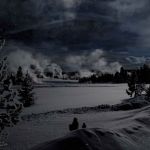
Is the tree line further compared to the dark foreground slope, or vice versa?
the tree line

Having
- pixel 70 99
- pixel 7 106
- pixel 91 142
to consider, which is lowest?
pixel 70 99

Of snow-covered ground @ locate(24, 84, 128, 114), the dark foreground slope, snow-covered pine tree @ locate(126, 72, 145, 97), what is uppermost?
snow-covered pine tree @ locate(126, 72, 145, 97)

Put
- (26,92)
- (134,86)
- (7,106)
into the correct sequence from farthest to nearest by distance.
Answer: (134,86) → (26,92) → (7,106)

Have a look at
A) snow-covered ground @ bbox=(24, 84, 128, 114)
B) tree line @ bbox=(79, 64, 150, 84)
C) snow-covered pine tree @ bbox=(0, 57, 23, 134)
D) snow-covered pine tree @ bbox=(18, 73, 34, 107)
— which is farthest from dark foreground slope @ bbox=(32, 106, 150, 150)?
tree line @ bbox=(79, 64, 150, 84)

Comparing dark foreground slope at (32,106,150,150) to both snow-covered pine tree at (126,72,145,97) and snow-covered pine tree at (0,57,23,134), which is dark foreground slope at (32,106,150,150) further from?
snow-covered pine tree at (126,72,145,97)

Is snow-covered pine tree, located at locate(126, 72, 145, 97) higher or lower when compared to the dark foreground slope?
higher

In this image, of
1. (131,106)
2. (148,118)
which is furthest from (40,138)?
(131,106)

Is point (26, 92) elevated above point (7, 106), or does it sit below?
below

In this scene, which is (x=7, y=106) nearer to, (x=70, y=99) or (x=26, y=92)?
(x=26, y=92)

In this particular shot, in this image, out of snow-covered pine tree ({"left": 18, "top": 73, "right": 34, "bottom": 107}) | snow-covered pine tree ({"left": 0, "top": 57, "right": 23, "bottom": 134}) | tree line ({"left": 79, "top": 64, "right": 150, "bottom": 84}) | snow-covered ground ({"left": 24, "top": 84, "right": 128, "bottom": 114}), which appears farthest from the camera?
tree line ({"left": 79, "top": 64, "right": 150, "bottom": 84})

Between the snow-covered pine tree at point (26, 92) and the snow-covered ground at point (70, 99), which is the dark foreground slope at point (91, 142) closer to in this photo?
the snow-covered ground at point (70, 99)

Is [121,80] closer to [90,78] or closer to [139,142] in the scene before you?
[90,78]

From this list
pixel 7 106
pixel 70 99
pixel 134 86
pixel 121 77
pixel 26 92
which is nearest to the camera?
pixel 7 106

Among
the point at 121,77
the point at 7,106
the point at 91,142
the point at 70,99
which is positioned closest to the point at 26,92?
the point at 70,99
